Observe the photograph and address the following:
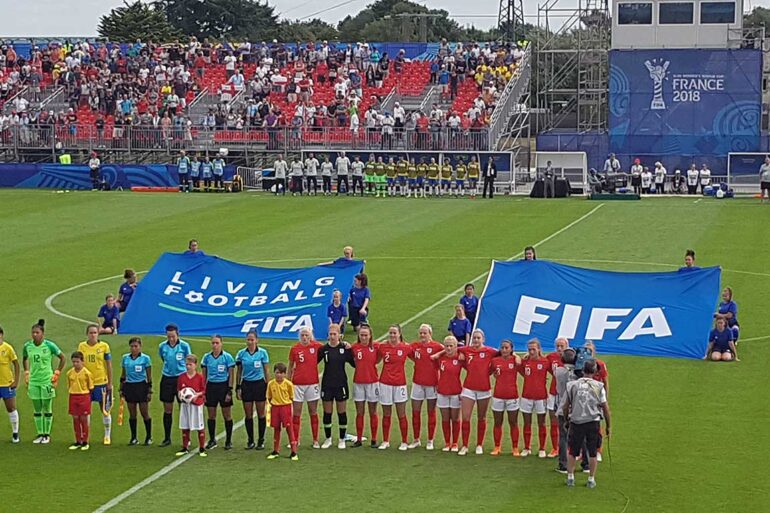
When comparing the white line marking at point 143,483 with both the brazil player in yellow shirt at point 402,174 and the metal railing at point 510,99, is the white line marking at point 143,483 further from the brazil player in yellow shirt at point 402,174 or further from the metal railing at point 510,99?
the metal railing at point 510,99

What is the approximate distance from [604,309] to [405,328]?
4.09 meters

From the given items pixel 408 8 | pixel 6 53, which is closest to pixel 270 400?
pixel 6 53

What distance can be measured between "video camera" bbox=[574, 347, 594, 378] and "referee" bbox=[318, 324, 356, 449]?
2.96 meters

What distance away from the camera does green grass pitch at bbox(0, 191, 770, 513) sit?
1438 cm

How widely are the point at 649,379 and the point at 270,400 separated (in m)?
6.71

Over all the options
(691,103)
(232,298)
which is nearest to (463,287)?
(232,298)

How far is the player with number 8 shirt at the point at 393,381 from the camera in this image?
16.5 metres

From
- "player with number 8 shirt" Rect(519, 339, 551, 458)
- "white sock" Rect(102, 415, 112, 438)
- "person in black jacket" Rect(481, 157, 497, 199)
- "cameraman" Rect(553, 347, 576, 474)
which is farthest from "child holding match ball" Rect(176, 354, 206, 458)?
"person in black jacket" Rect(481, 157, 497, 199)

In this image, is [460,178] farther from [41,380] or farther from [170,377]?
[41,380]

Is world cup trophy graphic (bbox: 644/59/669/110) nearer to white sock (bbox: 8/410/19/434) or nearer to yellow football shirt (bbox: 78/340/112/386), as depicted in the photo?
yellow football shirt (bbox: 78/340/112/386)

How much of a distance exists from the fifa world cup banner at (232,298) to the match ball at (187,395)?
6.40 metres

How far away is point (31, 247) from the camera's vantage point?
35.5 meters

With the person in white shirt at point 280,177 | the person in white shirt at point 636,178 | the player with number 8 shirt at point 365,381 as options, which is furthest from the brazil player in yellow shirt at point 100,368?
the person in white shirt at point 636,178

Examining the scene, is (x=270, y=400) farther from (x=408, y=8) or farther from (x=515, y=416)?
(x=408, y=8)
